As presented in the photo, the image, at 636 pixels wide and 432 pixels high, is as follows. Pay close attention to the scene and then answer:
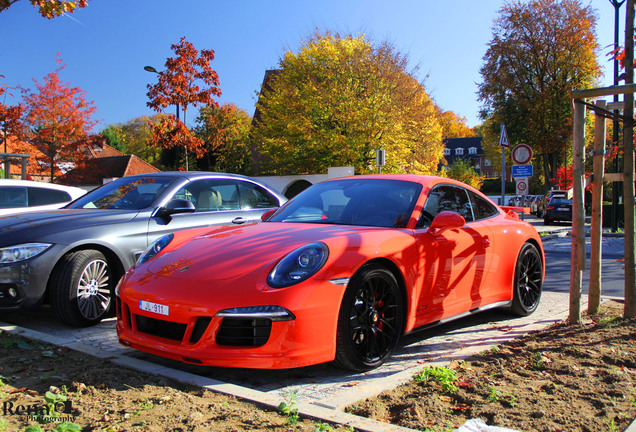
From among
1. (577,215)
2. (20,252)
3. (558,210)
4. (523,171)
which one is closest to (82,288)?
(20,252)

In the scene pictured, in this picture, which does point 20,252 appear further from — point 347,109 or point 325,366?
point 347,109

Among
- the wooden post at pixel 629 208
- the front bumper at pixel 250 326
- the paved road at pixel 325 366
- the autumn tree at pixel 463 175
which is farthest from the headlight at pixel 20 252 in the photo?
the autumn tree at pixel 463 175

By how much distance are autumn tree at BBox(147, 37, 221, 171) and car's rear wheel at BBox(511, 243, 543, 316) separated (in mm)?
19725

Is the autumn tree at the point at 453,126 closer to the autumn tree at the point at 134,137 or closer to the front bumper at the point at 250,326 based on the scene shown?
the autumn tree at the point at 134,137

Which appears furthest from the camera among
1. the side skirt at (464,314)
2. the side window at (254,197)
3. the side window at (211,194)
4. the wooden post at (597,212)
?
the side window at (254,197)

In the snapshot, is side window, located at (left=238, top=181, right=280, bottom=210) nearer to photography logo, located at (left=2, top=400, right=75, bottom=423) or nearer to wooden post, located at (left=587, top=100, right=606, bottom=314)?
wooden post, located at (left=587, top=100, right=606, bottom=314)

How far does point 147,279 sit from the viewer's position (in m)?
3.73

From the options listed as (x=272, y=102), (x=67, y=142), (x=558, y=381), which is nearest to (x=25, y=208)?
(x=558, y=381)

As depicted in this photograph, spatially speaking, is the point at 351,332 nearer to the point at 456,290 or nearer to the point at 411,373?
the point at 411,373

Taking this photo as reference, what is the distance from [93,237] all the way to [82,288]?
1.56 feet

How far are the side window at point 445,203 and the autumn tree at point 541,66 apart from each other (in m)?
35.1

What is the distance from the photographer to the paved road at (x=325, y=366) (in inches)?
127

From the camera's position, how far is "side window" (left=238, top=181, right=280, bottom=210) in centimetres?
687

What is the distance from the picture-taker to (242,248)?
380 cm
